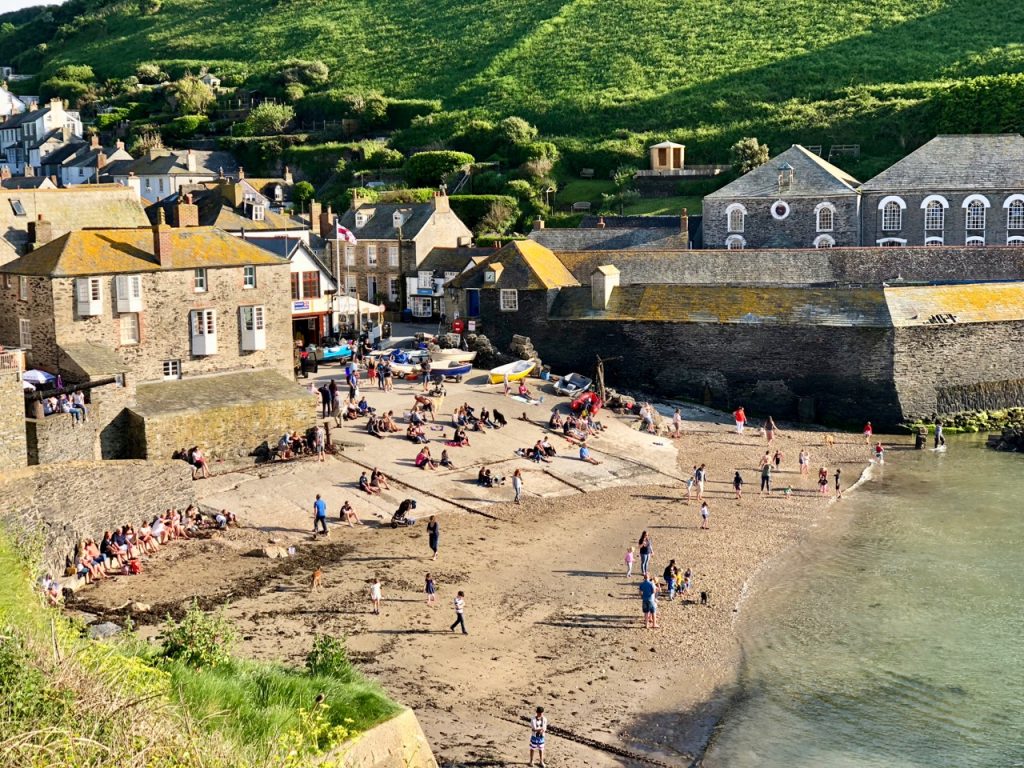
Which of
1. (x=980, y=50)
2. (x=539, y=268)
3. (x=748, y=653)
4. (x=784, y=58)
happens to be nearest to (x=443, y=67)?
(x=784, y=58)

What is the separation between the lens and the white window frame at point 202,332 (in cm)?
3184

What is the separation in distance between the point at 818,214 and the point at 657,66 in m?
39.3

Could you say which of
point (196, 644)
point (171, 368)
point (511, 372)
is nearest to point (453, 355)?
point (511, 372)

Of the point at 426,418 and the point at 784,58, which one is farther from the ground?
the point at 784,58

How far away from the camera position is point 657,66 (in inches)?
3438

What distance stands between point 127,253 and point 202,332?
8.64 feet

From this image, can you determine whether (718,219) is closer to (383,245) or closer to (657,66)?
(383,245)

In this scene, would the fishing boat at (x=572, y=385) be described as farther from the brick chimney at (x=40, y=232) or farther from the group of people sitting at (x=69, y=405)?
A: the brick chimney at (x=40, y=232)

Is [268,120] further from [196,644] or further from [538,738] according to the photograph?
[196,644]

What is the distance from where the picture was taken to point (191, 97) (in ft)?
304

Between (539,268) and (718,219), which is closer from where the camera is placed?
(539,268)

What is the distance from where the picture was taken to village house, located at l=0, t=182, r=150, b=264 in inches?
1469

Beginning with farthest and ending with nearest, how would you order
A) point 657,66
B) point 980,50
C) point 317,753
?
point 657,66
point 980,50
point 317,753

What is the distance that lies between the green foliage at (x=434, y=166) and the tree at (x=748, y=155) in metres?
15.0
